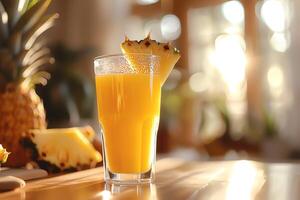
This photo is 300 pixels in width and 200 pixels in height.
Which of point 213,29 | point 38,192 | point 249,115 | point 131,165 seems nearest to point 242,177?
point 131,165

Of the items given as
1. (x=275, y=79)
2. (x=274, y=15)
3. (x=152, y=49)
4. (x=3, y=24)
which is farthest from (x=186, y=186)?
(x=274, y=15)

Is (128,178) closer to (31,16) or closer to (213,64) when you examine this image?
(31,16)

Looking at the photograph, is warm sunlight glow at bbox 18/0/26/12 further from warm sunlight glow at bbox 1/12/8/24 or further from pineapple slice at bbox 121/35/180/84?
pineapple slice at bbox 121/35/180/84

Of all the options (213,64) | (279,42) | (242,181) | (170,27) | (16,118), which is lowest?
(242,181)

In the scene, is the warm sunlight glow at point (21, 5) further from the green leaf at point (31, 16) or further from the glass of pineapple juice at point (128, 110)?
the glass of pineapple juice at point (128, 110)

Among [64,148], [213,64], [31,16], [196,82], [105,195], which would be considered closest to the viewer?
[105,195]

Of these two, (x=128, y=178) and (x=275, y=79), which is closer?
(x=128, y=178)

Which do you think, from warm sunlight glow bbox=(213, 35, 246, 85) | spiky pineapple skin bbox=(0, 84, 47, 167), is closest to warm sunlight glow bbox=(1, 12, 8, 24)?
spiky pineapple skin bbox=(0, 84, 47, 167)
